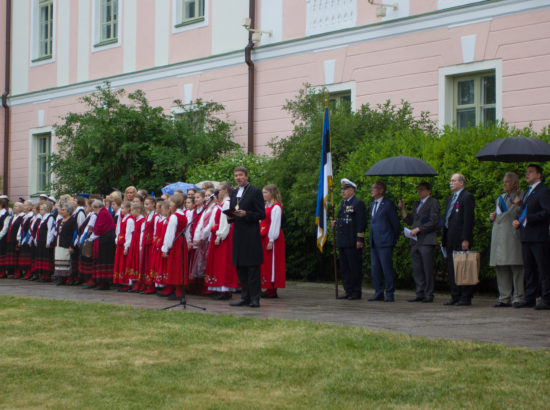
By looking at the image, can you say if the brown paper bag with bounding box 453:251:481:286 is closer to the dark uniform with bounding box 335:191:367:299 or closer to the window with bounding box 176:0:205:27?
the dark uniform with bounding box 335:191:367:299

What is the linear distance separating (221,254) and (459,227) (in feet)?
11.7

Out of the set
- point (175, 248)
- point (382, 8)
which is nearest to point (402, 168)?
point (175, 248)

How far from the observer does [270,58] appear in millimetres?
20391

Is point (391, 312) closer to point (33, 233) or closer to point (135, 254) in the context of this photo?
point (135, 254)

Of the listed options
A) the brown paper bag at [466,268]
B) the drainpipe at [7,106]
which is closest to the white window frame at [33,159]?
the drainpipe at [7,106]

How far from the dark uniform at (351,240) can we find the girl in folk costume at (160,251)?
269cm

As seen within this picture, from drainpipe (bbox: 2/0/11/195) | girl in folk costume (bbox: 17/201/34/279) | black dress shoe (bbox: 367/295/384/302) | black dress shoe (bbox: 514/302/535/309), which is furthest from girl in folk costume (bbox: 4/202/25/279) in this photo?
drainpipe (bbox: 2/0/11/195)

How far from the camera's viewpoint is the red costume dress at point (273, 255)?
13.1 meters

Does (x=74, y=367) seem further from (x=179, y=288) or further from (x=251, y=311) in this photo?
(x=179, y=288)

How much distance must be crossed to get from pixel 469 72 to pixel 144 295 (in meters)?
7.64

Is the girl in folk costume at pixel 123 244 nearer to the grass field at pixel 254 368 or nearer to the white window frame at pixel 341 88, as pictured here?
the grass field at pixel 254 368

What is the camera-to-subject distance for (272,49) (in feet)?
66.5

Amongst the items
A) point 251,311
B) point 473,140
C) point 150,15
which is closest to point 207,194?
point 251,311

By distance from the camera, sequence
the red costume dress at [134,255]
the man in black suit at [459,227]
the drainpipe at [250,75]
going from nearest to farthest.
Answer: the man in black suit at [459,227]
the red costume dress at [134,255]
the drainpipe at [250,75]
